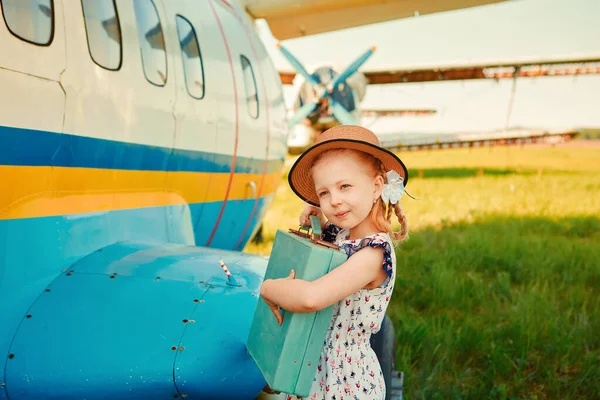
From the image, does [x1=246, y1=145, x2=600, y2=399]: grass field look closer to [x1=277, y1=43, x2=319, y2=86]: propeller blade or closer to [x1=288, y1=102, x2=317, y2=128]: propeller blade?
[x1=288, y1=102, x2=317, y2=128]: propeller blade

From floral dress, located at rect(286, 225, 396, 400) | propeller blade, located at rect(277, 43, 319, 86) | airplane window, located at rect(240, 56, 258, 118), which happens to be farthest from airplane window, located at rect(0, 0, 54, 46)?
propeller blade, located at rect(277, 43, 319, 86)

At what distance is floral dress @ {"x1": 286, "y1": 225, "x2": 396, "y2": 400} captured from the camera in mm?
1691

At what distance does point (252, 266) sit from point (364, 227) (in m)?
0.80

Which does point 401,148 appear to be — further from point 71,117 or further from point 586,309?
point 71,117

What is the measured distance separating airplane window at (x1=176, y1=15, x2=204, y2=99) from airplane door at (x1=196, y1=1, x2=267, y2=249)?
0.91 feet

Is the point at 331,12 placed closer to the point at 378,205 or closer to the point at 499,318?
the point at 499,318

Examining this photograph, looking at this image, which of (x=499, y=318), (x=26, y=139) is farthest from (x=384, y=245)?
(x=499, y=318)

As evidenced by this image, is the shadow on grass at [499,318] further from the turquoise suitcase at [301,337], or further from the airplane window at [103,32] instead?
the airplane window at [103,32]

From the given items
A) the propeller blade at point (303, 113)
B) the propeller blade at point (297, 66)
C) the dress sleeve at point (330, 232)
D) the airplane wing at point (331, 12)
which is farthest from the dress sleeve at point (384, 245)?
the propeller blade at point (303, 113)

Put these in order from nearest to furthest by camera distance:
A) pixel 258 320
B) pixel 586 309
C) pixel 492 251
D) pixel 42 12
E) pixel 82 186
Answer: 1. pixel 258 320
2. pixel 42 12
3. pixel 82 186
4. pixel 586 309
5. pixel 492 251

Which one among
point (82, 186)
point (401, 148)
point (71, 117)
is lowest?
point (82, 186)

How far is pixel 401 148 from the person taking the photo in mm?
20219

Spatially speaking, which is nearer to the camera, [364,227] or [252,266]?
[364,227]

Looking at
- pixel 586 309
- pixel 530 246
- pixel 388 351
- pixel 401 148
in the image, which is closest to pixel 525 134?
pixel 401 148
